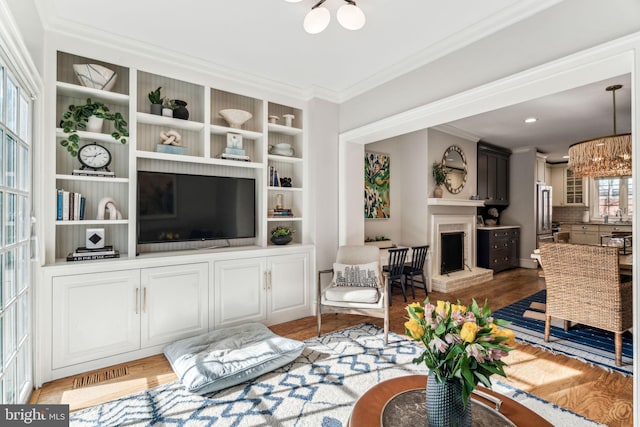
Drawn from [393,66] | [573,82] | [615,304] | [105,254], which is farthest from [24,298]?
[615,304]

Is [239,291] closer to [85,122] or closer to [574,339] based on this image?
[85,122]

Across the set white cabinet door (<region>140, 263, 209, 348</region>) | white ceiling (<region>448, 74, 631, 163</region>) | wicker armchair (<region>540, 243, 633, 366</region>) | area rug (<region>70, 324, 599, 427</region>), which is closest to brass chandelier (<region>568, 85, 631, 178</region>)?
white ceiling (<region>448, 74, 631, 163</region>)

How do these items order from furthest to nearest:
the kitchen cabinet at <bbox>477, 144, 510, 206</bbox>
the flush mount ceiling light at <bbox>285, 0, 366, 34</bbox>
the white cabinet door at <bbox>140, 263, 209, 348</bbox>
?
the kitchen cabinet at <bbox>477, 144, 510, 206</bbox>, the white cabinet door at <bbox>140, 263, 209, 348</bbox>, the flush mount ceiling light at <bbox>285, 0, 366, 34</bbox>

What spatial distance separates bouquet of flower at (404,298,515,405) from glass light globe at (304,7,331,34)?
181cm

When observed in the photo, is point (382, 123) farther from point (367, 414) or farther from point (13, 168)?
point (13, 168)

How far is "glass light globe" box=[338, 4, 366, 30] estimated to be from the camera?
76.9 inches

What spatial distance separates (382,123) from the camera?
127 inches

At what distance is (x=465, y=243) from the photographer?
5.65 meters

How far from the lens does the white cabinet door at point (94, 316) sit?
7.61ft

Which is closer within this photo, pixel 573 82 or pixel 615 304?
pixel 573 82

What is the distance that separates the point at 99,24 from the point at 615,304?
463cm

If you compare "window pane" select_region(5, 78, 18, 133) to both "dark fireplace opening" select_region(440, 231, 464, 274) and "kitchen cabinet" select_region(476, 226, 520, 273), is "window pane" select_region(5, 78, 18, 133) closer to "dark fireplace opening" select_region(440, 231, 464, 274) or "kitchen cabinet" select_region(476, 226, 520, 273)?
"dark fireplace opening" select_region(440, 231, 464, 274)

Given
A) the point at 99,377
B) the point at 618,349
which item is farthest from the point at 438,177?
the point at 99,377

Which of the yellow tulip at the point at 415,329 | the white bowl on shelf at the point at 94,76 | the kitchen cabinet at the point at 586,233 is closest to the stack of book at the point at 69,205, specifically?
the white bowl on shelf at the point at 94,76
